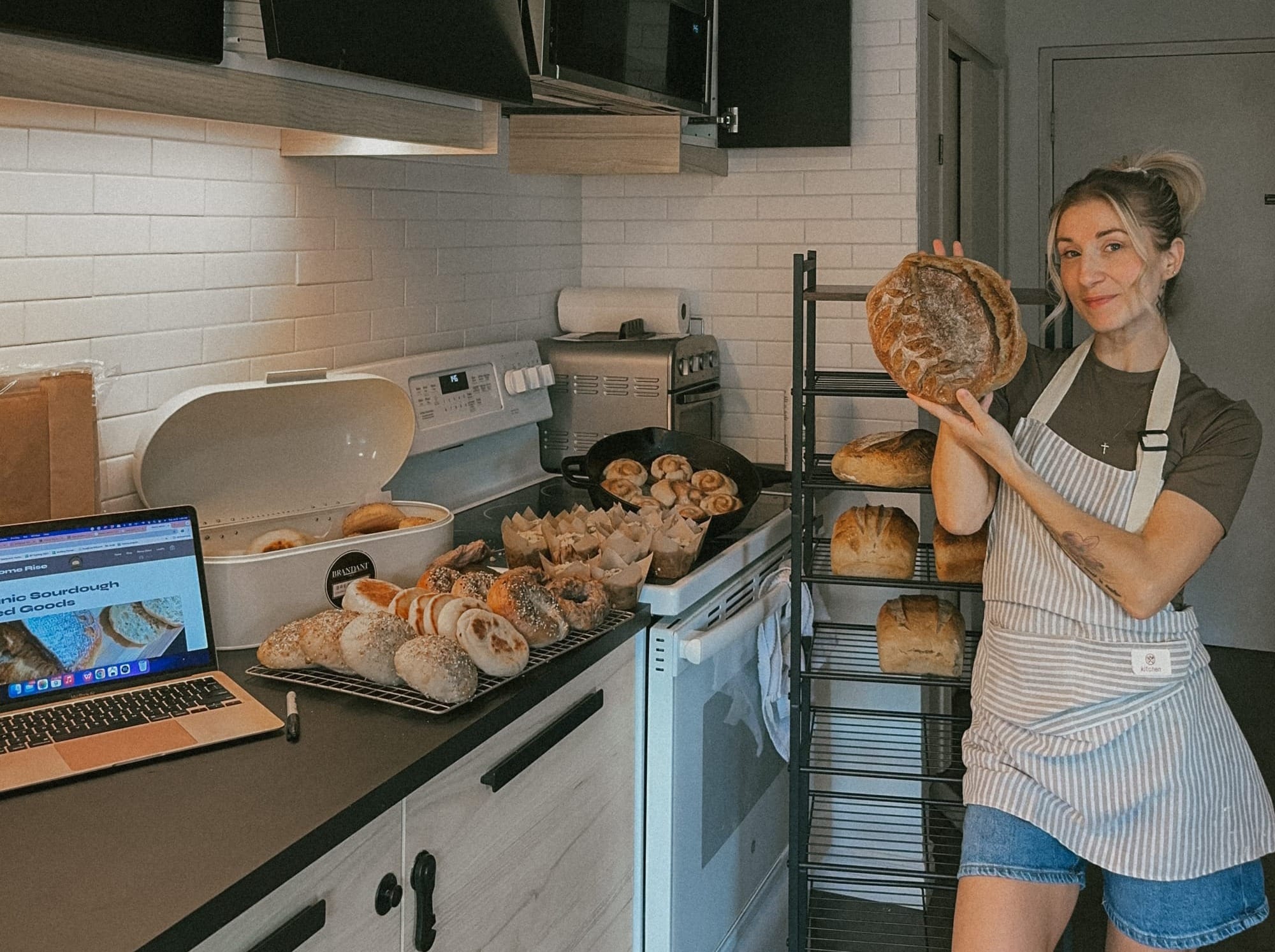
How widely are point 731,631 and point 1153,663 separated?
0.69m

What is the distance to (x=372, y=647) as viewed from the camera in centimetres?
165

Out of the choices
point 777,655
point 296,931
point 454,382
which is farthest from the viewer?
point 454,382

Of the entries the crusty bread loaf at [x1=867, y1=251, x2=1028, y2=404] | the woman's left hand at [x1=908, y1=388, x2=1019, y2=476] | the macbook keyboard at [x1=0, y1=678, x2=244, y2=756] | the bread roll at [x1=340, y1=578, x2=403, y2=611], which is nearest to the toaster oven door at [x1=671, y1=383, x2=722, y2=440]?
the crusty bread loaf at [x1=867, y1=251, x2=1028, y2=404]

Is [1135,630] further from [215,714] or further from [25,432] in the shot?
[25,432]

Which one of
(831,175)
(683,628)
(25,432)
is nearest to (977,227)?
(831,175)

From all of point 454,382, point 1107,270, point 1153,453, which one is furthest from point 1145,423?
point 454,382

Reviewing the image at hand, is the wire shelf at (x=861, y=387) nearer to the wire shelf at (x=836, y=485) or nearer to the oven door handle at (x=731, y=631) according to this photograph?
the wire shelf at (x=836, y=485)

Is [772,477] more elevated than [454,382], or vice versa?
[454,382]

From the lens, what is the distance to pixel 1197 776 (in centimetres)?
188

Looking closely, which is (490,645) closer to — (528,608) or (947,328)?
(528,608)

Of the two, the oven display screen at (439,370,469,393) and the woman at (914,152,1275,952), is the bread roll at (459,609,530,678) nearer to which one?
the woman at (914,152,1275,952)

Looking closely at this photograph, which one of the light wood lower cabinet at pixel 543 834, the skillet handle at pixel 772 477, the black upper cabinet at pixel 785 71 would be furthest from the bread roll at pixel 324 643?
the black upper cabinet at pixel 785 71

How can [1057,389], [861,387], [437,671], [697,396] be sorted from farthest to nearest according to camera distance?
[697,396] → [861,387] → [1057,389] → [437,671]

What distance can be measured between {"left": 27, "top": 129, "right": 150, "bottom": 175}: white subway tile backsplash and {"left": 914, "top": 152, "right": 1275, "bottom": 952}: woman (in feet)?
4.15
